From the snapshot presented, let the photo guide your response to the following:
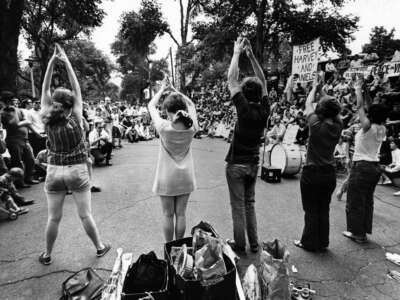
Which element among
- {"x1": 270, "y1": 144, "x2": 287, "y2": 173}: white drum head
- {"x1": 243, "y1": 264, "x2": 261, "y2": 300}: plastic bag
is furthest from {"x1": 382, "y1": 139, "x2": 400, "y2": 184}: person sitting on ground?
{"x1": 243, "y1": 264, "x2": 261, "y2": 300}: plastic bag

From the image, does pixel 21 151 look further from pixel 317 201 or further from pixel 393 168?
pixel 393 168

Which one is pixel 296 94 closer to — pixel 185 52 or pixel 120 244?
pixel 185 52

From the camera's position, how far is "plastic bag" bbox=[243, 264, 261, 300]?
Result: 2262 mm

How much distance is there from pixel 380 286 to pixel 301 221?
5.24 feet

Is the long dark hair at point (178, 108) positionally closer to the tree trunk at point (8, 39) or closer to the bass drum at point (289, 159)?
the bass drum at point (289, 159)

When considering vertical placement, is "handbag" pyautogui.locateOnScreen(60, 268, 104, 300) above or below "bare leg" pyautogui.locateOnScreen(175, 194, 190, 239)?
below

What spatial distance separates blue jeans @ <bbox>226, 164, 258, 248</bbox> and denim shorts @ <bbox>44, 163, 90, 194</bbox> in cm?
161

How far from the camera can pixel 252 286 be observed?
7.56 ft

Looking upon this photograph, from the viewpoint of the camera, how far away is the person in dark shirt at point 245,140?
2930 millimetres

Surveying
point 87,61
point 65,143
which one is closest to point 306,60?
point 65,143

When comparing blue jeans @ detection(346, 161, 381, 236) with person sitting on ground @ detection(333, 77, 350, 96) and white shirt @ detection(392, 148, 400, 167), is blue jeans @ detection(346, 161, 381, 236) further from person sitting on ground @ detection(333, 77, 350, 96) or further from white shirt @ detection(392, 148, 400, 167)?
person sitting on ground @ detection(333, 77, 350, 96)

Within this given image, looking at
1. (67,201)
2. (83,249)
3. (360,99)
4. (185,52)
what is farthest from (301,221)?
(185,52)

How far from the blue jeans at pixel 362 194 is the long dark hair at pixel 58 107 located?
3.59 m

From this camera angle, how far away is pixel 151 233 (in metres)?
3.92
